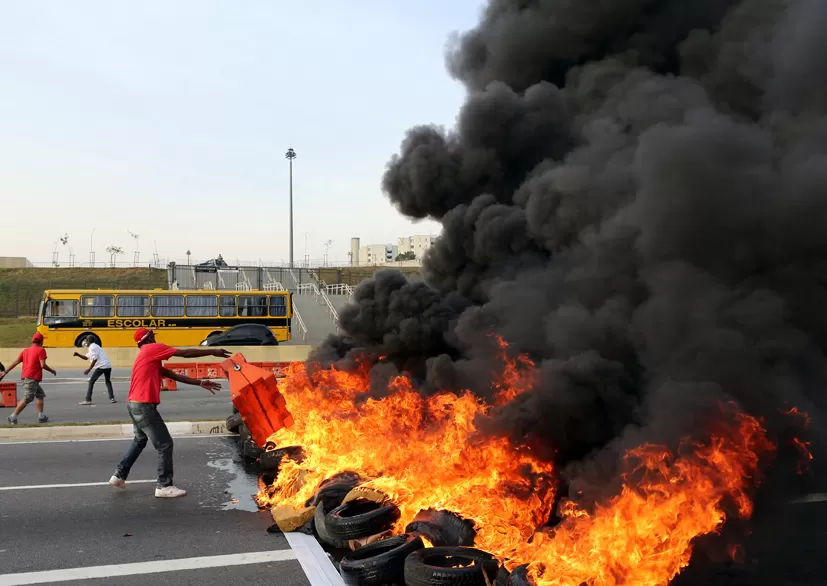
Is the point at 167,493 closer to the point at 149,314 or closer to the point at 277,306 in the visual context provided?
the point at 149,314

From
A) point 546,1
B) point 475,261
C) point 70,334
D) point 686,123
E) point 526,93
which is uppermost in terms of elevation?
point 546,1

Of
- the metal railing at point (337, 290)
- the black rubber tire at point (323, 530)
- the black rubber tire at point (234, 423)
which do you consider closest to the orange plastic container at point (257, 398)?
the black rubber tire at point (323, 530)

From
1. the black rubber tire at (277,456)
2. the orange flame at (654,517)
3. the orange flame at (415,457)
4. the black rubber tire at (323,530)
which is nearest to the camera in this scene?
the orange flame at (654,517)

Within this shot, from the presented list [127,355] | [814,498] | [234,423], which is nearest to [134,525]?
[234,423]

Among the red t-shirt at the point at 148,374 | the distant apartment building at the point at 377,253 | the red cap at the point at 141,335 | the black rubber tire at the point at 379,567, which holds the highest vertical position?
the distant apartment building at the point at 377,253

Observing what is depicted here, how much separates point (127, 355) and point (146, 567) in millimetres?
20062

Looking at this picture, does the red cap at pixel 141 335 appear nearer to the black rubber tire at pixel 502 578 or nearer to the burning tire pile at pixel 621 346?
the burning tire pile at pixel 621 346

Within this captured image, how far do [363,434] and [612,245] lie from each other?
→ 328 centimetres

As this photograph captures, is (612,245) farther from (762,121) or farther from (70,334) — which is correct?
(70,334)

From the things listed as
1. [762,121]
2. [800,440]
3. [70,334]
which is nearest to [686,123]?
[762,121]

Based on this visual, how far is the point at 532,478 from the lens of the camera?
17.2 ft

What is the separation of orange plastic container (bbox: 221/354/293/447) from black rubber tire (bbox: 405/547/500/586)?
3135mm

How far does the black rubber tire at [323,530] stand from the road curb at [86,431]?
4796mm

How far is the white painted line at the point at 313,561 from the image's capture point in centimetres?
461
